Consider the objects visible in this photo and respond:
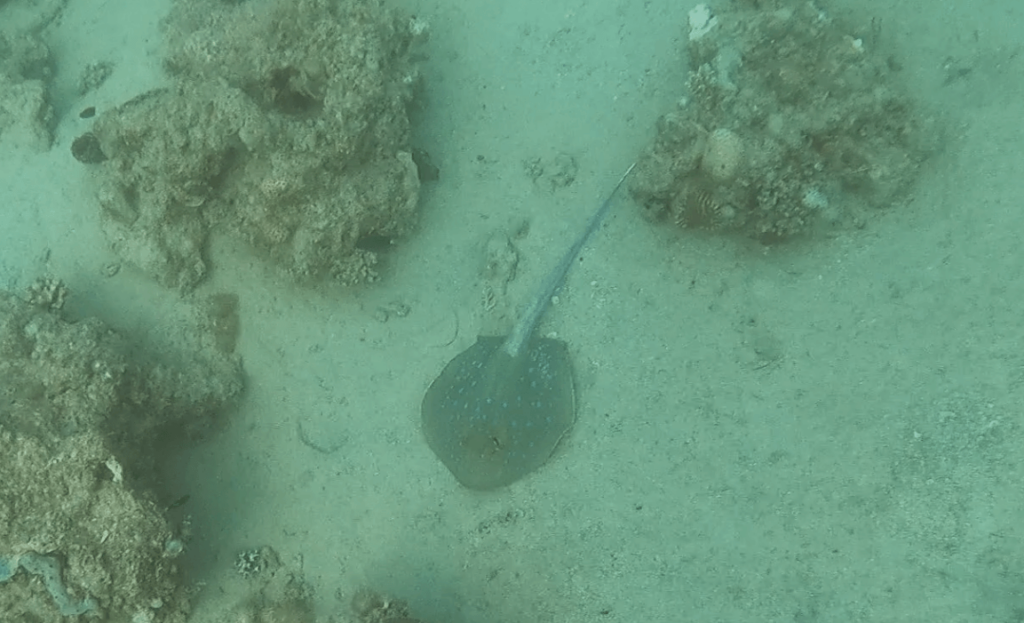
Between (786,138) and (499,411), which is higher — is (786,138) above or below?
above

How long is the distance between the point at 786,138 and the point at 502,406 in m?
2.96

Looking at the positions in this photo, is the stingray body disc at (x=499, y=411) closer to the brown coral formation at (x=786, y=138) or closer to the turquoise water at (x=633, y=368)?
the turquoise water at (x=633, y=368)

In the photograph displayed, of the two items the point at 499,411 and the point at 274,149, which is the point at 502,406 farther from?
the point at 274,149

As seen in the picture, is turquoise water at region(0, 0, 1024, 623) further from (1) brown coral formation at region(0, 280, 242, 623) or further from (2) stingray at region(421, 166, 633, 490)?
(1) brown coral formation at region(0, 280, 242, 623)

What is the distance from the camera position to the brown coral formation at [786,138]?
5133 mm

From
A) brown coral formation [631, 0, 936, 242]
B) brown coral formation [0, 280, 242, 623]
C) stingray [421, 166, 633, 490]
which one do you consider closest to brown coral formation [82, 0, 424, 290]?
brown coral formation [0, 280, 242, 623]

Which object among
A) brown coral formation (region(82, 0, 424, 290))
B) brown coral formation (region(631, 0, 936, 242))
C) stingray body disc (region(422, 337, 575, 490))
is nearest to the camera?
stingray body disc (region(422, 337, 575, 490))

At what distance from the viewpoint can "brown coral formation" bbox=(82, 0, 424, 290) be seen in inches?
208

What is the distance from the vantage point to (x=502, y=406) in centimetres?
495

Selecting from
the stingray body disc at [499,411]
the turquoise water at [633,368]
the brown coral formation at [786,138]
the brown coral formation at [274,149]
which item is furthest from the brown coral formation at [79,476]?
the brown coral formation at [786,138]

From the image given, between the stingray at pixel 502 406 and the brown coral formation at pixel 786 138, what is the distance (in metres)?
1.54

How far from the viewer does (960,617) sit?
399 cm

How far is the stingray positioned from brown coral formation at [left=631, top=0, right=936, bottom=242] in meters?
1.54

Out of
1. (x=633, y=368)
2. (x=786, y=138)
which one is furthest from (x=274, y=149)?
(x=786, y=138)
